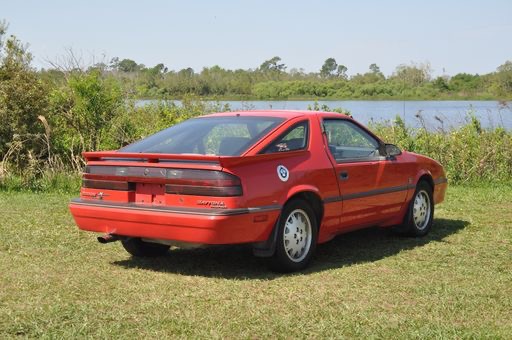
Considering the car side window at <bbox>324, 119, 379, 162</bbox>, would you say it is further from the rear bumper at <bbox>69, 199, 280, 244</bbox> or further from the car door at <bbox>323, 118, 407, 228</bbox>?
the rear bumper at <bbox>69, 199, 280, 244</bbox>

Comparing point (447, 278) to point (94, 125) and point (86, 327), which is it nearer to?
point (86, 327)

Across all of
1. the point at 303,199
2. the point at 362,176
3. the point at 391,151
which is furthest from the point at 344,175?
the point at 391,151

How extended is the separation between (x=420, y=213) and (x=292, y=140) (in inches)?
97.6

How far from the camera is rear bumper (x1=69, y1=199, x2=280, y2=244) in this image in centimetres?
600

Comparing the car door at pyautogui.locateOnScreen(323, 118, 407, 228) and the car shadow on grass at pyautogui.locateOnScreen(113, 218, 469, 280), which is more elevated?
the car door at pyautogui.locateOnScreen(323, 118, 407, 228)

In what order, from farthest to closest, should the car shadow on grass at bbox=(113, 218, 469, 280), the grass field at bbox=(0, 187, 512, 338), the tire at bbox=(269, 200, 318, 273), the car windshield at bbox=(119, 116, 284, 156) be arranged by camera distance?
the car shadow on grass at bbox=(113, 218, 469, 280) → the car windshield at bbox=(119, 116, 284, 156) → the tire at bbox=(269, 200, 318, 273) → the grass field at bbox=(0, 187, 512, 338)

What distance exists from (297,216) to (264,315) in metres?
1.65

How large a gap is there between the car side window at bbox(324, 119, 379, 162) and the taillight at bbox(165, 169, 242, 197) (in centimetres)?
155

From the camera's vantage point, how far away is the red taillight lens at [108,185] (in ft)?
21.3

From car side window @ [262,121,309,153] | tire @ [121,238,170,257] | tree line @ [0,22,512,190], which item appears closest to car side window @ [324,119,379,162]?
car side window @ [262,121,309,153]

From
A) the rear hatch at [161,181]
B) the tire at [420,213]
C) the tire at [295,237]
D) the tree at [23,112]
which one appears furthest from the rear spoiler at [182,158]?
the tree at [23,112]

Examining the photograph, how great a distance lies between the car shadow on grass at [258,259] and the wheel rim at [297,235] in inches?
7.1

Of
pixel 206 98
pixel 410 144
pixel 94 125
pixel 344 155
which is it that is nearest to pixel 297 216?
pixel 344 155

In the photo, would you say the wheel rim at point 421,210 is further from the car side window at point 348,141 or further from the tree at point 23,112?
the tree at point 23,112
